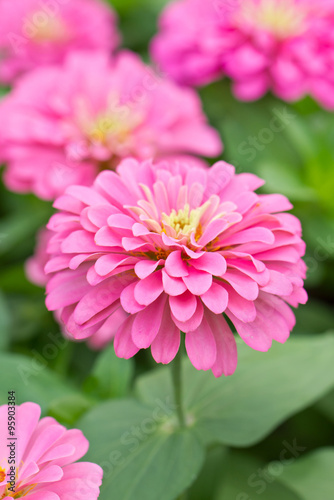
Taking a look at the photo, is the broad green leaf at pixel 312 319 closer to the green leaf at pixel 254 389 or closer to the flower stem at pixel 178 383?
the green leaf at pixel 254 389

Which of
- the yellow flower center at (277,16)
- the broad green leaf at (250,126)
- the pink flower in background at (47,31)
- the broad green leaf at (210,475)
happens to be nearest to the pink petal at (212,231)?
the broad green leaf at (210,475)

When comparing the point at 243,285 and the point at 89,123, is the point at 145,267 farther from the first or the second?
the point at 89,123

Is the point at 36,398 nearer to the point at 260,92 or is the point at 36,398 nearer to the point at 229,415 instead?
the point at 229,415

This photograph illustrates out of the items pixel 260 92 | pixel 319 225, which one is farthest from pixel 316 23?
pixel 319 225

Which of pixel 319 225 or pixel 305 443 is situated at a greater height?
pixel 319 225

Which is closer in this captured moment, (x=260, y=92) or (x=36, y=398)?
(x=36, y=398)

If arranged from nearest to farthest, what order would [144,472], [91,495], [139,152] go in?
1. [91,495]
2. [144,472]
3. [139,152]
